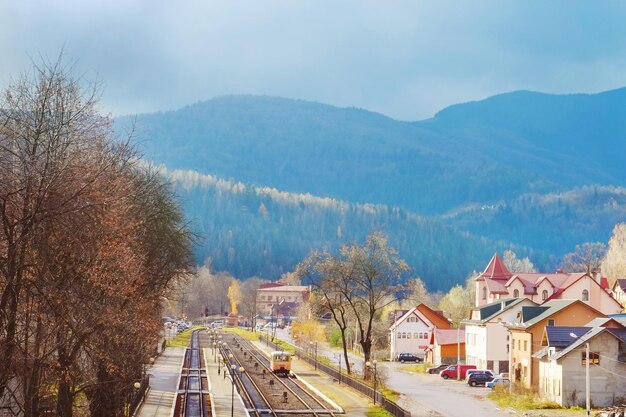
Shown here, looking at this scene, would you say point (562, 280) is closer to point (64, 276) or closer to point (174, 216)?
point (174, 216)

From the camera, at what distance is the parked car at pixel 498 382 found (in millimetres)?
74569

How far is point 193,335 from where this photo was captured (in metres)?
172

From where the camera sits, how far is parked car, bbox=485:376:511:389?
74.6 metres

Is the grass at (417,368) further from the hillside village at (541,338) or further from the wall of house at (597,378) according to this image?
the wall of house at (597,378)

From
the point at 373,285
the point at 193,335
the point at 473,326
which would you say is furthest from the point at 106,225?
the point at 193,335

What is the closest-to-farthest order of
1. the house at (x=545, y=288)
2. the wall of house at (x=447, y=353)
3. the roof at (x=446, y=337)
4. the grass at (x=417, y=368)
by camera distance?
the grass at (x=417, y=368) < the wall of house at (x=447, y=353) < the roof at (x=446, y=337) < the house at (x=545, y=288)

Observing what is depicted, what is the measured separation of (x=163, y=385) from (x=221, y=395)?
7.98 metres

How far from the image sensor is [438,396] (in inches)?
2753

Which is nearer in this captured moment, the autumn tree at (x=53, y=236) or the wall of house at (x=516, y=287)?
the autumn tree at (x=53, y=236)

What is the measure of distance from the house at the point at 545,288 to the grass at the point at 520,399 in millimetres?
37390

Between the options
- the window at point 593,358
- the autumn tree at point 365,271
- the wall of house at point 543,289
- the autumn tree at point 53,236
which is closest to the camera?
the autumn tree at point 53,236

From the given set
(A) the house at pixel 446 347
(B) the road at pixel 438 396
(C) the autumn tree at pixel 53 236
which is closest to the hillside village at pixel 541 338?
(A) the house at pixel 446 347

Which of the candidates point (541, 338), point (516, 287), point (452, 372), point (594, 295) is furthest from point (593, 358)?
point (516, 287)

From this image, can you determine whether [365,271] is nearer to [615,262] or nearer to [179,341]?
[179,341]
